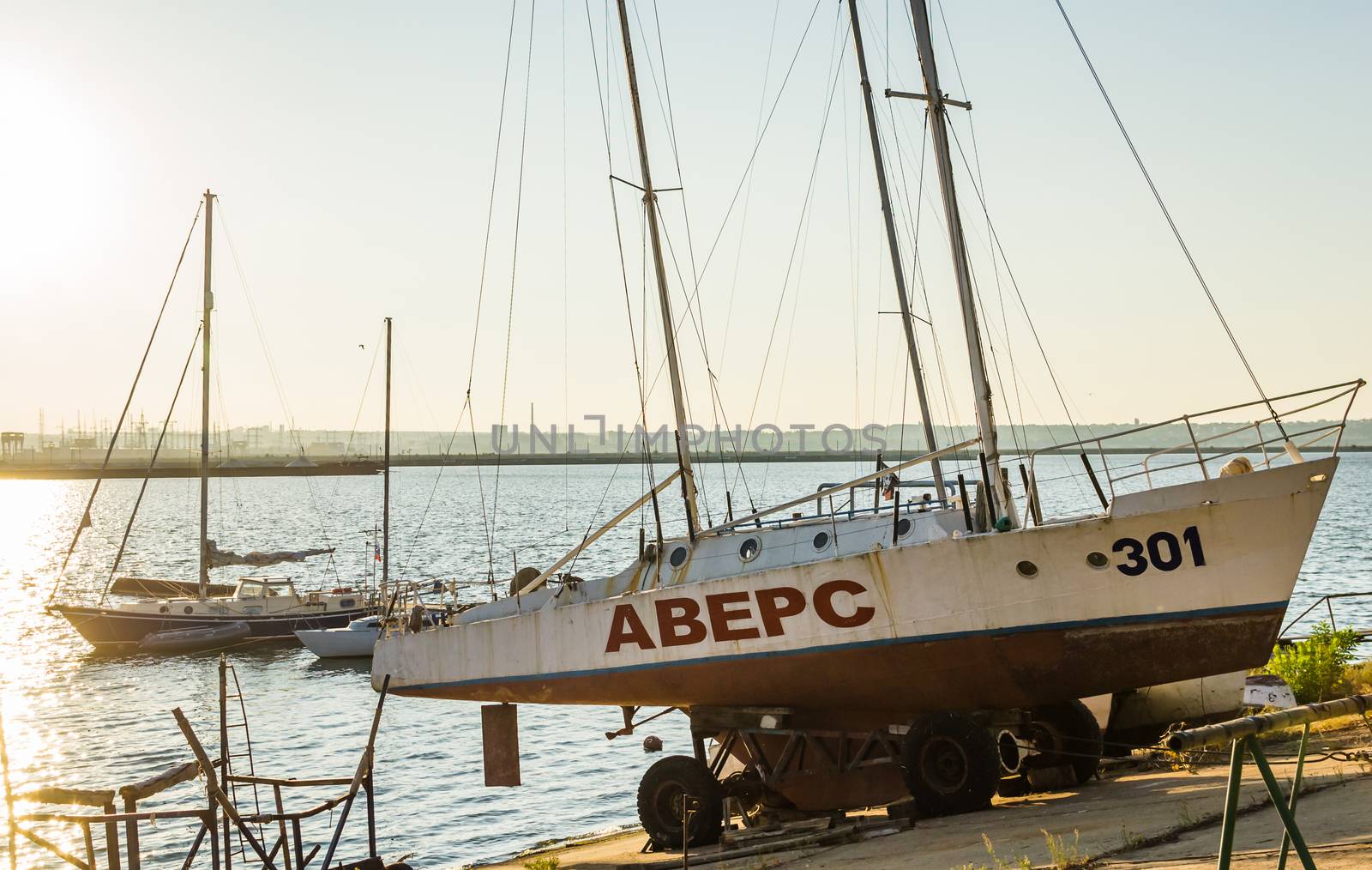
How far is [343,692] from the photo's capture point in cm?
3959

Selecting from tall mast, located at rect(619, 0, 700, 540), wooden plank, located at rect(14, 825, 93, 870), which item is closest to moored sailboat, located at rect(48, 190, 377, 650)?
tall mast, located at rect(619, 0, 700, 540)

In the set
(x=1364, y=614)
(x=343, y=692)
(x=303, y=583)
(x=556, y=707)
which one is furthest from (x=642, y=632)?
(x=303, y=583)

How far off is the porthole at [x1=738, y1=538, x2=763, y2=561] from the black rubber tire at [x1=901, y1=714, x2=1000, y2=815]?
3876mm

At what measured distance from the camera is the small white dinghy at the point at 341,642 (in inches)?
1820

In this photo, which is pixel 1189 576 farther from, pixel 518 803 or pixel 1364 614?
pixel 1364 614

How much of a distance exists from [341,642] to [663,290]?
31.5 m

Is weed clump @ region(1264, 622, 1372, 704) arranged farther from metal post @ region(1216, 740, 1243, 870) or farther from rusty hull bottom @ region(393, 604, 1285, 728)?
metal post @ region(1216, 740, 1243, 870)

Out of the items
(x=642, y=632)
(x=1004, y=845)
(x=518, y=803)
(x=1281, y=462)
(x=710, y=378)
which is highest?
(x=710, y=378)

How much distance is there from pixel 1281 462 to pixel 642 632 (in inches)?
346

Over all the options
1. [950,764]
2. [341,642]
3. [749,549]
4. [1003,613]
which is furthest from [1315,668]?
[341,642]

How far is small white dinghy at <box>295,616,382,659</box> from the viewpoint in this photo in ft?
152

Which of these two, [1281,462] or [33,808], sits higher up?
[1281,462]

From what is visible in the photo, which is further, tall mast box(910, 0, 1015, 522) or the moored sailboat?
Answer: the moored sailboat

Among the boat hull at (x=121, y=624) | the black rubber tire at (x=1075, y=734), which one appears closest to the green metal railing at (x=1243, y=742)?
the black rubber tire at (x=1075, y=734)
